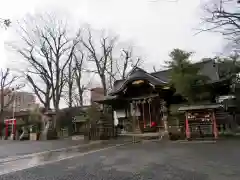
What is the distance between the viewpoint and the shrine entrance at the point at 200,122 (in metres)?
13.1

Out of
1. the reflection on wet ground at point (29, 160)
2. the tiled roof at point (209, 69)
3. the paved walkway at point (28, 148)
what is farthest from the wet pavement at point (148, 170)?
the tiled roof at point (209, 69)

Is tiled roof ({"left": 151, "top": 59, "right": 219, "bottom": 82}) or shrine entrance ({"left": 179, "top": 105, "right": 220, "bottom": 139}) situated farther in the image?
tiled roof ({"left": 151, "top": 59, "right": 219, "bottom": 82})

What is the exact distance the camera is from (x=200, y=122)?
44.1ft

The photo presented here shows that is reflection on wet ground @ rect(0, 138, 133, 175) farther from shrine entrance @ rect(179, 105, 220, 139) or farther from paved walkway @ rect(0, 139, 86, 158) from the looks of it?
shrine entrance @ rect(179, 105, 220, 139)

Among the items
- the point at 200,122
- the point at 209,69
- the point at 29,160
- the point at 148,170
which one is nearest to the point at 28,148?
the point at 29,160

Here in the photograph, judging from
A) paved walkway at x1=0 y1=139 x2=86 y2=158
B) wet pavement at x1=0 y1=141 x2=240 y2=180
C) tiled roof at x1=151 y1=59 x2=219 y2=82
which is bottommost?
paved walkway at x1=0 y1=139 x2=86 y2=158

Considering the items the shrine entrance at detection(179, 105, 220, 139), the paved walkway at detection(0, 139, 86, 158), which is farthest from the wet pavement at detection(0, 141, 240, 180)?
the shrine entrance at detection(179, 105, 220, 139)

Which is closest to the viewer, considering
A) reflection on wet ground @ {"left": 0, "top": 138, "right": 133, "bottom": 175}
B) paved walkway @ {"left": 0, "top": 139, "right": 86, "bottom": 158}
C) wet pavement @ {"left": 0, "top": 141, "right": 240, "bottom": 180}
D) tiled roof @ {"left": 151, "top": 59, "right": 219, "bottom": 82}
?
wet pavement @ {"left": 0, "top": 141, "right": 240, "bottom": 180}

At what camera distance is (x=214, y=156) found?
7.95 meters

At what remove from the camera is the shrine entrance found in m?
13.1

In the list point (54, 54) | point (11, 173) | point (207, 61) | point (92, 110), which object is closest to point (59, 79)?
point (54, 54)

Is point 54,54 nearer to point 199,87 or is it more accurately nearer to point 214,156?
point 199,87

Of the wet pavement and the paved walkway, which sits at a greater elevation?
the wet pavement

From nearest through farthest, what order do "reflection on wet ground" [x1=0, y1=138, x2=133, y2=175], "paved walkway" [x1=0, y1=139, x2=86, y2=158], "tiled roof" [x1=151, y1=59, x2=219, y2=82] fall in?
"reflection on wet ground" [x1=0, y1=138, x2=133, y2=175] → "paved walkway" [x1=0, y1=139, x2=86, y2=158] → "tiled roof" [x1=151, y1=59, x2=219, y2=82]
